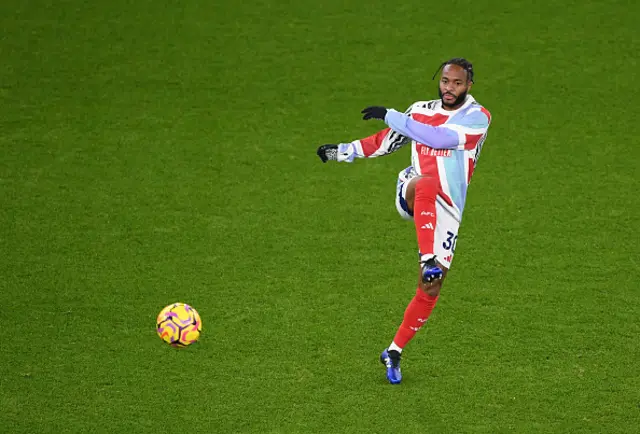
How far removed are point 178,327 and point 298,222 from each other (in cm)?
287

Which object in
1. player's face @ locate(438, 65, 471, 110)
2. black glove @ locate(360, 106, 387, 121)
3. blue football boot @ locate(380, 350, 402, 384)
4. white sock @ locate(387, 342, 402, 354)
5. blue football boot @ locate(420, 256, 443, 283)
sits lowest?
blue football boot @ locate(380, 350, 402, 384)


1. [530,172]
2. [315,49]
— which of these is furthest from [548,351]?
[315,49]

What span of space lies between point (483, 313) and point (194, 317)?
237 centimetres

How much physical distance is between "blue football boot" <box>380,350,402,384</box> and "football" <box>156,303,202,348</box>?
1318mm

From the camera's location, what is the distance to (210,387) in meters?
7.09

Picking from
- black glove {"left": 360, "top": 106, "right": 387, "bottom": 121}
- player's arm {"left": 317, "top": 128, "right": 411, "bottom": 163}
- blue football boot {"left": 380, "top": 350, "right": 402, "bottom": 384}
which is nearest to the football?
blue football boot {"left": 380, "top": 350, "right": 402, "bottom": 384}

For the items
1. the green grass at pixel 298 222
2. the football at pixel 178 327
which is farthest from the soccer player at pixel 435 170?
the football at pixel 178 327

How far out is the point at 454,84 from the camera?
688cm

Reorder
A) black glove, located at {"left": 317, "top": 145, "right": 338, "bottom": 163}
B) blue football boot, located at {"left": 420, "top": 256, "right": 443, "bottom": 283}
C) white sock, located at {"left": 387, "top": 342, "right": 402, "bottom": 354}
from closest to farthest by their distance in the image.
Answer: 1. blue football boot, located at {"left": 420, "top": 256, "right": 443, "bottom": 283}
2. white sock, located at {"left": 387, "top": 342, "right": 402, "bottom": 354}
3. black glove, located at {"left": 317, "top": 145, "right": 338, "bottom": 163}

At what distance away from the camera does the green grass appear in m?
7.04

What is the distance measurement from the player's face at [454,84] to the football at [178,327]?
223 cm

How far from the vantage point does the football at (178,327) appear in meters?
6.79

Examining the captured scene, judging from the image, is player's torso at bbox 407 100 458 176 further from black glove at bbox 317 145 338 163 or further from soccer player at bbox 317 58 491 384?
black glove at bbox 317 145 338 163

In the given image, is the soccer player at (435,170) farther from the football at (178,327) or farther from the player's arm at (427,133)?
the football at (178,327)
